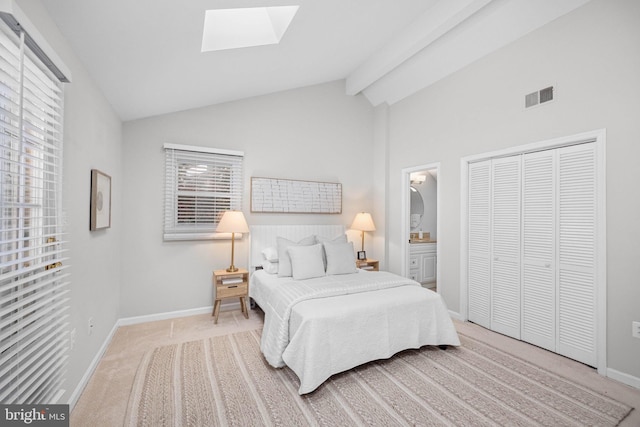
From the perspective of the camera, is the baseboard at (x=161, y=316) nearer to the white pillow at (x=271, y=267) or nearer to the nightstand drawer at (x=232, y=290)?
the nightstand drawer at (x=232, y=290)

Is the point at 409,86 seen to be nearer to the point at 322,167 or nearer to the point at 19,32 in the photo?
the point at 322,167

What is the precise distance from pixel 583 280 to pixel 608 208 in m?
0.65

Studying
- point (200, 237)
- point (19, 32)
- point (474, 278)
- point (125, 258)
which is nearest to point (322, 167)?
point (200, 237)

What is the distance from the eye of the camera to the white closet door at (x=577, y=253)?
2.48 meters

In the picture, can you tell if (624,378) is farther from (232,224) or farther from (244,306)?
(232,224)

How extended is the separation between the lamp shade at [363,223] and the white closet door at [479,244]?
1.40m

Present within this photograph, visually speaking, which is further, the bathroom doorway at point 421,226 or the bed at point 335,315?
the bathroom doorway at point 421,226

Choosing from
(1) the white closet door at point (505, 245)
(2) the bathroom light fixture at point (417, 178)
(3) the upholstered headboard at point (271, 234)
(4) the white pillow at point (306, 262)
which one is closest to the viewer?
(1) the white closet door at point (505, 245)

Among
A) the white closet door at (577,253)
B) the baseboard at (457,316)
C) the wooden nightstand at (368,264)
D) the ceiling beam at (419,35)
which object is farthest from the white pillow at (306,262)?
the ceiling beam at (419,35)

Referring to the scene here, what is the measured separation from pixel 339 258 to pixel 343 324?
4.17 ft

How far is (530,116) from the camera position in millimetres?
2877

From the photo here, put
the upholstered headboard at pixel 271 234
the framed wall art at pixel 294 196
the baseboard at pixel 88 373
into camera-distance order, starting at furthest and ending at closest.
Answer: the framed wall art at pixel 294 196
the upholstered headboard at pixel 271 234
the baseboard at pixel 88 373

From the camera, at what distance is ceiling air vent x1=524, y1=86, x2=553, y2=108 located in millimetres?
2738

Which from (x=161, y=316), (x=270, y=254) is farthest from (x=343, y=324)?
(x=161, y=316)
